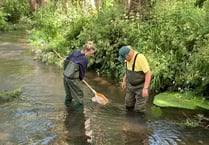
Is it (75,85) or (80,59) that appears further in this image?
(75,85)

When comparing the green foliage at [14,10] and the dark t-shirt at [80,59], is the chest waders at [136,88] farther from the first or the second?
the green foliage at [14,10]

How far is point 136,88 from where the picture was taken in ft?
25.8

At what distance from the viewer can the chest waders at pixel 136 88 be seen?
7680 mm

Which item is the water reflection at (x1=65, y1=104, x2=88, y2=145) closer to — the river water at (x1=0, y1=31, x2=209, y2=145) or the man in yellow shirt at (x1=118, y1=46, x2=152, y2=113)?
the river water at (x1=0, y1=31, x2=209, y2=145)

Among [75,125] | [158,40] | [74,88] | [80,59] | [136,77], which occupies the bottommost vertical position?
[75,125]

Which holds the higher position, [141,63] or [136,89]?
[141,63]

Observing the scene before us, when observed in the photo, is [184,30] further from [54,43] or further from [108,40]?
[54,43]

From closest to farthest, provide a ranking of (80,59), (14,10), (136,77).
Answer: (80,59)
(136,77)
(14,10)

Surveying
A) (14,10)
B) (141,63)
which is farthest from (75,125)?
(14,10)

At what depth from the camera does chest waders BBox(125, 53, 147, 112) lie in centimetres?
768

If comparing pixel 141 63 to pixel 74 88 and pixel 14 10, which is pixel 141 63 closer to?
pixel 74 88

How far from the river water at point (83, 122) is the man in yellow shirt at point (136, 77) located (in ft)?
0.91

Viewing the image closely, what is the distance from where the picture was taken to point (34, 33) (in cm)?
2002

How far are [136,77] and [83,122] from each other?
4.52 ft
